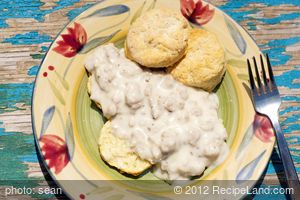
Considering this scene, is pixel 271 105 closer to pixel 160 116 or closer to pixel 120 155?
pixel 160 116

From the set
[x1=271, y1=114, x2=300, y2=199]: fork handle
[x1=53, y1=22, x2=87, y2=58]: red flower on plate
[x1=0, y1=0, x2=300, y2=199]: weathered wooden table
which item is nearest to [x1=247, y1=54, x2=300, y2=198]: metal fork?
[x1=271, y1=114, x2=300, y2=199]: fork handle

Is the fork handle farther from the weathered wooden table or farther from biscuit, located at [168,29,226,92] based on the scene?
biscuit, located at [168,29,226,92]

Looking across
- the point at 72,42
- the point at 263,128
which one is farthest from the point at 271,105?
the point at 72,42

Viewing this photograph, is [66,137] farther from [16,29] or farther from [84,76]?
[16,29]

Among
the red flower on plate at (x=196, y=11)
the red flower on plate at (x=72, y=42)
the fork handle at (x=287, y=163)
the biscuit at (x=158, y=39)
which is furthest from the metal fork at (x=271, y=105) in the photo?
the red flower on plate at (x=72, y=42)

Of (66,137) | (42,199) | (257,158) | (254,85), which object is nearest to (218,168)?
(257,158)

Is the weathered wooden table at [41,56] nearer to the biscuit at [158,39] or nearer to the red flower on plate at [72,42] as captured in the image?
the red flower on plate at [72,42]

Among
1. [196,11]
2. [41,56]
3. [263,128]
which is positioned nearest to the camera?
[263,128]
